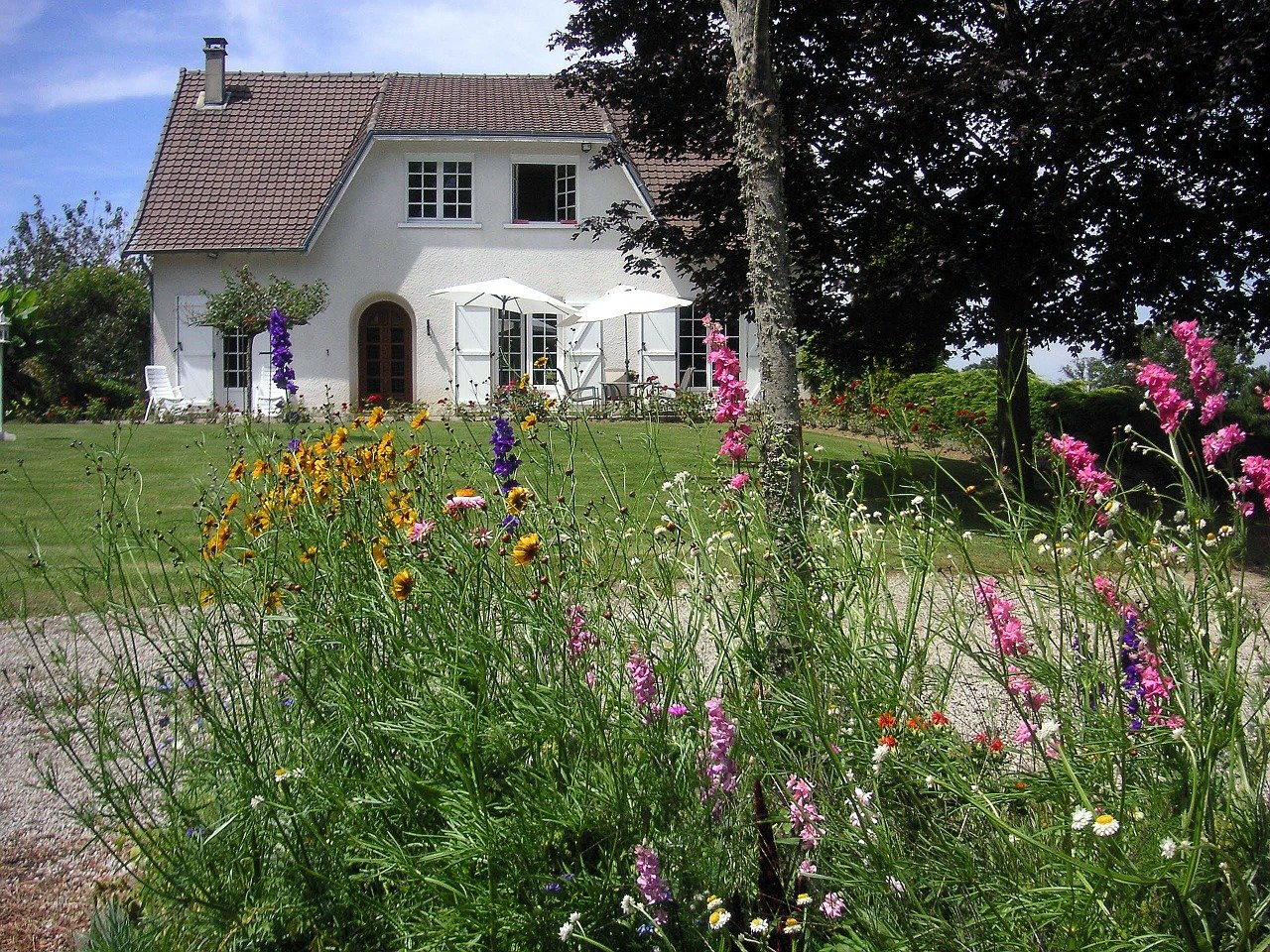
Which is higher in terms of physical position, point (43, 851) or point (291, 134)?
point (291, 134)

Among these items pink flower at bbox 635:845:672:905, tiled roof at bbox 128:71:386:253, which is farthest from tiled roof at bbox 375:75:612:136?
pink flower at bbox 635:845:672:905

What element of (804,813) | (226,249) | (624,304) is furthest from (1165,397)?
(226,249)

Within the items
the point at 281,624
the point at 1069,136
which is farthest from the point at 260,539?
the point at 1069,136

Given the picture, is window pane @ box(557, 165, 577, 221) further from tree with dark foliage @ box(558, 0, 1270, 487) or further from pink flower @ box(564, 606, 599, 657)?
pink flower @ box(564, 606, 599, 657)

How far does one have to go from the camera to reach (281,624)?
2834 millimetres

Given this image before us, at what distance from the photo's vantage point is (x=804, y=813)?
7.67 feet

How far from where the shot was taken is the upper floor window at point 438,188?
2095 centimetres

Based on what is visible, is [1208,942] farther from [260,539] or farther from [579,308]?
[579,308]

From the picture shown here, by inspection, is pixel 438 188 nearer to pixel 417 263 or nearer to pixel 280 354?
pixel 417 263

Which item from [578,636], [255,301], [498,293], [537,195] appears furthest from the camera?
[537,195]

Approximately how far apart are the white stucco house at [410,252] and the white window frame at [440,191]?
3 centimetres

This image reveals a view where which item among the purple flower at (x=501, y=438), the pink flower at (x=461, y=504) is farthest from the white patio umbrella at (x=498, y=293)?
the pink flower at (x=461, y=504)

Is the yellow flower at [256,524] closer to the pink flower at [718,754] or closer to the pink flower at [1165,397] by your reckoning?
the pink flower at [718,754]

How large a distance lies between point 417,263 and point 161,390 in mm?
5192
